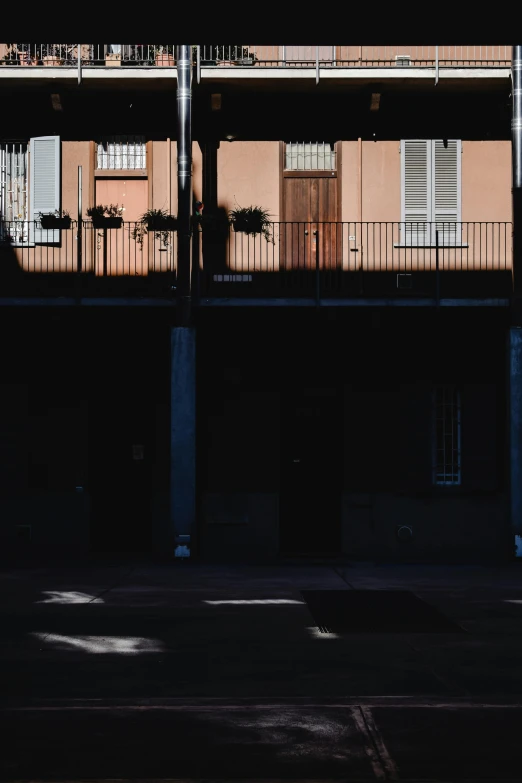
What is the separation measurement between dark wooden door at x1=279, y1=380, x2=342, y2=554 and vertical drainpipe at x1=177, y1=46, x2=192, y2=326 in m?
2.79

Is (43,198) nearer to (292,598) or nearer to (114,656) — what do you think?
(292,598)

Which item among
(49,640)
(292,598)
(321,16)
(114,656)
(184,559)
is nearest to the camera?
(321,16)

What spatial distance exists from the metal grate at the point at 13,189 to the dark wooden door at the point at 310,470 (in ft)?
17.7

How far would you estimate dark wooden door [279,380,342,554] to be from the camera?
17.8 metres

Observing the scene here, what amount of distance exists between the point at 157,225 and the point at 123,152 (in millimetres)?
1890

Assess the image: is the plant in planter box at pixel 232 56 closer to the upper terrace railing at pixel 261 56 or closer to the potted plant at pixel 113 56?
the upper terrace railing at pixel 261 56

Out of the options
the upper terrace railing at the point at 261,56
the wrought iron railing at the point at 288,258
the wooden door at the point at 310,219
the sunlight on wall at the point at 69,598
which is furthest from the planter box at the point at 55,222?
the sunlight on wall at the point at 69,598

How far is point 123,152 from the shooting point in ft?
59.2

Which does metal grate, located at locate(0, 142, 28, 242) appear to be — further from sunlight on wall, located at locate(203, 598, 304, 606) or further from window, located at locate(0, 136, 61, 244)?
sunlight on wall, located at locate(203, 598, 304, 606)

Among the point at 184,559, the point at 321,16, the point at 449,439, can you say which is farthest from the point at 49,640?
the point at 449,439

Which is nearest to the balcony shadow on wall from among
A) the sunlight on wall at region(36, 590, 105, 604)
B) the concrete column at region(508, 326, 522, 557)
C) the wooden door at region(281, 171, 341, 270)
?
the wooden door at region(281, 171, 341, 270)

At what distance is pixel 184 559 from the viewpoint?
16.2m

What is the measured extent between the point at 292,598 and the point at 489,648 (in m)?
3.62

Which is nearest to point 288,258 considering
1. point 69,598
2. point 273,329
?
point 273,329
